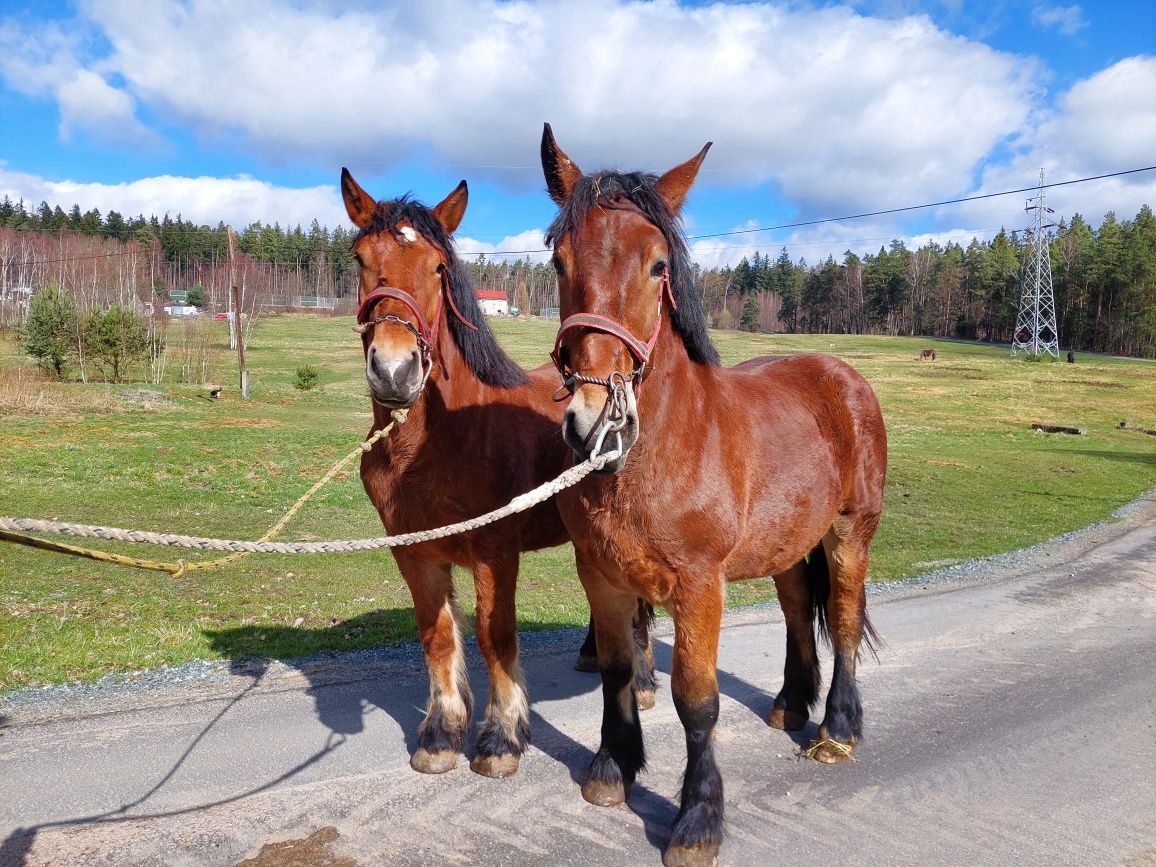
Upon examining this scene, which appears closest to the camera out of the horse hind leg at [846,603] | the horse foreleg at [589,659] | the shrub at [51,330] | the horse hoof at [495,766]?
the horse hoof at [495,766]

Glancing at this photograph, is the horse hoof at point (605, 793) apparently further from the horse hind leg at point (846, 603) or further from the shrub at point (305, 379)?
the shrub at point (305, 379)

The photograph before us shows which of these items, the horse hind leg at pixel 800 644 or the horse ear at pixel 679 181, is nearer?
the horse ear at pixel 679 181

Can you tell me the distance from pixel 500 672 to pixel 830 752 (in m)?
1.94

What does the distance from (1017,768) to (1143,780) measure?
623 millimetres

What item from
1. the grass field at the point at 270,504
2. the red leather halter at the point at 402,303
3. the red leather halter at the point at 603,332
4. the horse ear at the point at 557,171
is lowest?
the grass field at the point at 270,504

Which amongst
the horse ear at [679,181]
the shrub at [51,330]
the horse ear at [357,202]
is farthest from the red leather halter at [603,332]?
the shrub at [51,330]

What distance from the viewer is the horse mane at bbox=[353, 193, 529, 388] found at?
3877 mm

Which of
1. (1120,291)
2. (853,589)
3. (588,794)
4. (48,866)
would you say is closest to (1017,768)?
(853,589)

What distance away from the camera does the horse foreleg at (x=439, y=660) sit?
13.4ft

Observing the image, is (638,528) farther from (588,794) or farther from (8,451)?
(8,451)

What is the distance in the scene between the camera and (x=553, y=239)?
2965 millimetres

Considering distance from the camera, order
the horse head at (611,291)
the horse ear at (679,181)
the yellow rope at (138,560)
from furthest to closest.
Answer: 1. the horse ear at (679,181)
2. the horse head at (611,291)
3. the yellow rope at (138,560)

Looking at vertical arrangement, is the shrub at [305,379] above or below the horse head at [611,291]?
below

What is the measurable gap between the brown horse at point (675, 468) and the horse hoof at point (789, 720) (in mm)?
330
